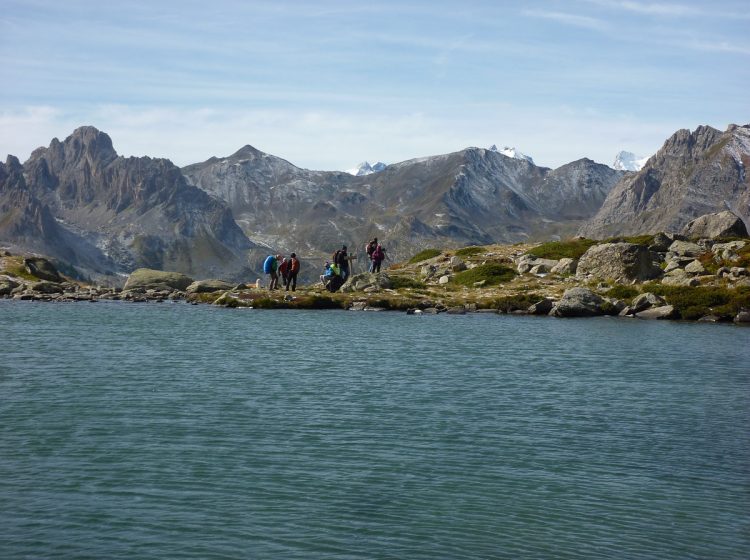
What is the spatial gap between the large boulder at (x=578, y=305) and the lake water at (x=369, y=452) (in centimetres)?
2237

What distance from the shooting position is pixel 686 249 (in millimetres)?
94250

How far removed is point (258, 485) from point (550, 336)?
40162 millimetres

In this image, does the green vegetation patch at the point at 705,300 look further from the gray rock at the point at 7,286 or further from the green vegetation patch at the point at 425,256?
the gray rock at the point at 7,286

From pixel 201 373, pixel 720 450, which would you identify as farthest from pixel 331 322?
pixel 720 450

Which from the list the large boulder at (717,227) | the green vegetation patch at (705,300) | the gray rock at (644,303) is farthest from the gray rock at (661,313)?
the large boulder at (717,227)

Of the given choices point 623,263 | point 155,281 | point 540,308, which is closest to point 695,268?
point 623,263

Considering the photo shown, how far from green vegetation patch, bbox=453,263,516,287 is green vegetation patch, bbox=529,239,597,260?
825 cm

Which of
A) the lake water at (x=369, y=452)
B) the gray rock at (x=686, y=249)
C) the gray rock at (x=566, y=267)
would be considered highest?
the gray rock at (x=686, y=249)

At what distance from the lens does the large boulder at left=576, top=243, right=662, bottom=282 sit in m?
85.7

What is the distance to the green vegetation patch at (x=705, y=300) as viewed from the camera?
72.7 metres

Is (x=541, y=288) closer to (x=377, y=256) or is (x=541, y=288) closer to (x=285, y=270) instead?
(x=377, y=256)

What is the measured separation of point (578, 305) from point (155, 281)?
194ft

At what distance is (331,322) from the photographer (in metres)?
67.1

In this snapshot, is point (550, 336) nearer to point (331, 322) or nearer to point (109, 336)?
point (331, 322)
